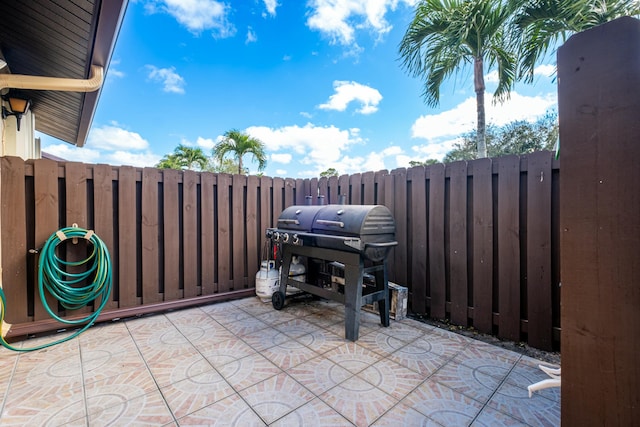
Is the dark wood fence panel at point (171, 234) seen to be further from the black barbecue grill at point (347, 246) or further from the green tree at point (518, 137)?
the green tree at point (518, 137)

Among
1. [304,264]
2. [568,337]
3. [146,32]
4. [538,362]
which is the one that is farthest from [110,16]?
[146,32]

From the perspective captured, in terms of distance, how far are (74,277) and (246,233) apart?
1978mm

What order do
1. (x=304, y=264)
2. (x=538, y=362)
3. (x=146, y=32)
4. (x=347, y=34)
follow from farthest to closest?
(x=347, y=34), (x=146, y=32), (x=304, y=264), (x=538, y=362)

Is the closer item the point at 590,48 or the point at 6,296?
the point at 590,48

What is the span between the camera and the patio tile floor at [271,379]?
162 cm

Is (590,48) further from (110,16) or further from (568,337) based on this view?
(110,16)

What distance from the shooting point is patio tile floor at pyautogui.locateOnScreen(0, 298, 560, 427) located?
63.7 inches

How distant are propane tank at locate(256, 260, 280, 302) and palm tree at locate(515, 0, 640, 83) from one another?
586 centimetres

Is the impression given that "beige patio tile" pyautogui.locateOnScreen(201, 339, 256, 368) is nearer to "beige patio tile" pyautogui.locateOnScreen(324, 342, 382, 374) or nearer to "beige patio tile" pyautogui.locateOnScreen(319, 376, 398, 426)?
"beige patio tile" pyautogui.locateOnScreen(324, 342, 382, 374)

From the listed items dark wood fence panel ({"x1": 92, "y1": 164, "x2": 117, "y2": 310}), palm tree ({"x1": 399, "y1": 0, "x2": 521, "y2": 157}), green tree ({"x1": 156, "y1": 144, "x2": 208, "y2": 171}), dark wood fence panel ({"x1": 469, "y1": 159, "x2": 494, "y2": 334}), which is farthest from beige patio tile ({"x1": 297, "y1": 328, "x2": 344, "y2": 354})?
green tree ({"x1": 156, "y1": 144, "x2": 208, "y2": 171})

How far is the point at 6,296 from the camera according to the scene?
2633 millimetres

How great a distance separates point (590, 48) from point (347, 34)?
11334 mm

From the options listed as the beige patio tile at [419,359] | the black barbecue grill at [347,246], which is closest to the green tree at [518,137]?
the black barbecue grill at [347,246]

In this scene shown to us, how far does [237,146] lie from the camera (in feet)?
39.9
